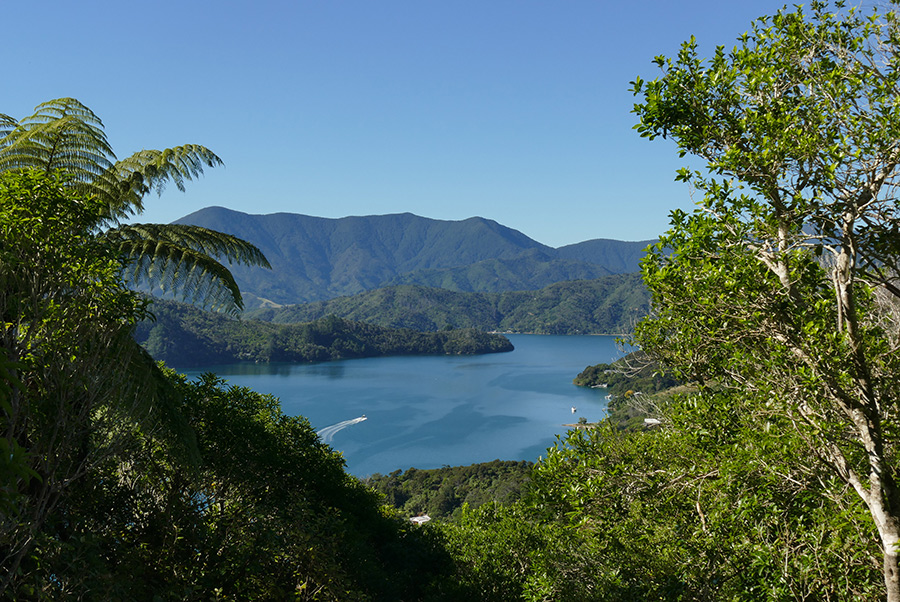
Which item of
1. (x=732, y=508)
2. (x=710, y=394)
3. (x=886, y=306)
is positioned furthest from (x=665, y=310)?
(x=886, y=306)

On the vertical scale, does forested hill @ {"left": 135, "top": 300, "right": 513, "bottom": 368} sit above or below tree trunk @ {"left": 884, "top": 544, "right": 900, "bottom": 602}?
below

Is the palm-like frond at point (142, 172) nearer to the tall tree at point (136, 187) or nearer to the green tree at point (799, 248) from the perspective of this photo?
the tall tree at point (136, 187)

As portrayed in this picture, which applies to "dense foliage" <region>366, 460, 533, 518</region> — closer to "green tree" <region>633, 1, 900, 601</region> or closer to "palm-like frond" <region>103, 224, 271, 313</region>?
"palm-like frond" <region>103, 224, 271, 313</region>

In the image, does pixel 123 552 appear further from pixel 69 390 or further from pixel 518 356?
pixel 518 356

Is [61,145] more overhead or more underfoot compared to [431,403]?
more overhead

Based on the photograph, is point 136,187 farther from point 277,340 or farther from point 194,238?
→ point 277,340

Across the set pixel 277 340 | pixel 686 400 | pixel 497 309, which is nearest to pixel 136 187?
pixel 686 400

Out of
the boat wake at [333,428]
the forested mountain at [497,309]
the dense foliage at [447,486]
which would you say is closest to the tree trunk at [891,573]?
the dense foliage at [447,486]

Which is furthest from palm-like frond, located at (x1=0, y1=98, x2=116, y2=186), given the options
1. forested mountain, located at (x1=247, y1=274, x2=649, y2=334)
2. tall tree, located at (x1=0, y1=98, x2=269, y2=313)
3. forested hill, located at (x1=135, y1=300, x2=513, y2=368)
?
forested mountain, located at (x1=247, y1=274, x2=649, y2=334)
